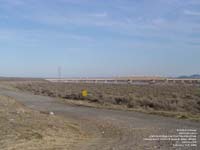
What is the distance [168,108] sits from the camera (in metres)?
29.2

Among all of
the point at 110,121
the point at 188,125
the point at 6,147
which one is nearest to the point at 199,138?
the point at 188,125

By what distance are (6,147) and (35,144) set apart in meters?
0.95

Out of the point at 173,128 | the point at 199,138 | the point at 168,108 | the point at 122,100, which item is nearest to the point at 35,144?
the point at 199,138

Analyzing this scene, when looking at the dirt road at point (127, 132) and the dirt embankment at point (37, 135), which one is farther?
the dirt embankment at point (37, 135)

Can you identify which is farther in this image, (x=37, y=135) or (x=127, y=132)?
(x=127, y=132)

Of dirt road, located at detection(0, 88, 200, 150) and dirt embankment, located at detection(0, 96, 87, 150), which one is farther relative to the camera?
dirt embankment, located at detection(0, 96, 87, 150)

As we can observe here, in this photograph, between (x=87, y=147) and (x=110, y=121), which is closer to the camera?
(x=87, y=147)

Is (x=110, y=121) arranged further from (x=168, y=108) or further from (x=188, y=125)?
(x=168, y=108)

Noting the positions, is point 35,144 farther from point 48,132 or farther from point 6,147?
point 48,132

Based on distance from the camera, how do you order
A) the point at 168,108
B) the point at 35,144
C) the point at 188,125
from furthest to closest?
the point at 168,108 < the point at 188,125 < the point at 35,144

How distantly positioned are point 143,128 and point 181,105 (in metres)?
13.1

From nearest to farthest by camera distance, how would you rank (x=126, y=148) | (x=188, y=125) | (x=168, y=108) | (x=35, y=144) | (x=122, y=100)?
(x=126, y=148)
(x=35, y=144)
(x=188, y=125)
(x=168, y=108)
(x=122, y=100)

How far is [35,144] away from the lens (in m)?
13.4

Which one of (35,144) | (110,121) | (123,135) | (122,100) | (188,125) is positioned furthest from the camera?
(122,100)
